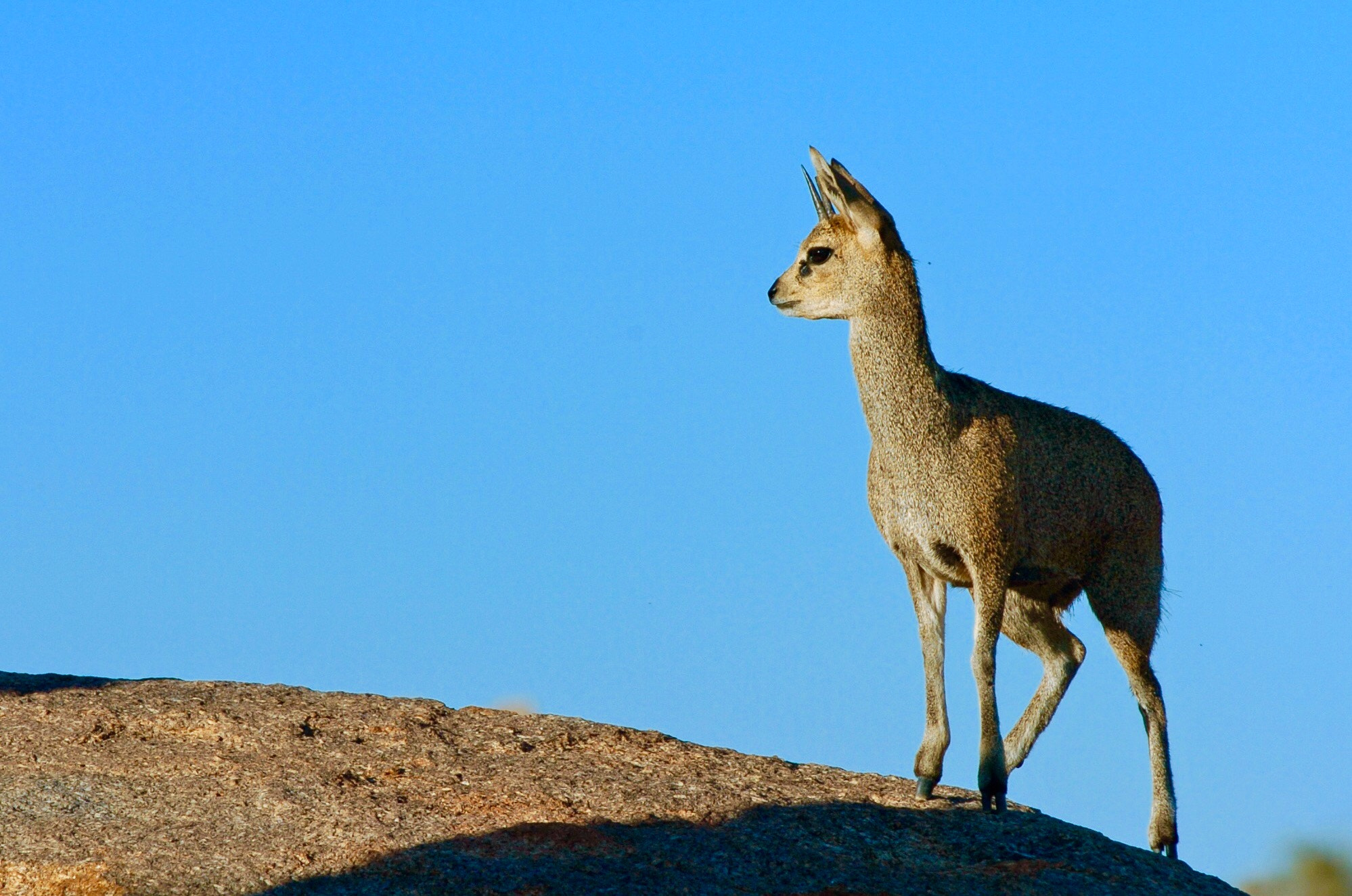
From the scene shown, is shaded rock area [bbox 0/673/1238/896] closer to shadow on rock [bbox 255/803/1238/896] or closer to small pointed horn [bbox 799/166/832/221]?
shadow on rock [bbox 255/803/1238/896]

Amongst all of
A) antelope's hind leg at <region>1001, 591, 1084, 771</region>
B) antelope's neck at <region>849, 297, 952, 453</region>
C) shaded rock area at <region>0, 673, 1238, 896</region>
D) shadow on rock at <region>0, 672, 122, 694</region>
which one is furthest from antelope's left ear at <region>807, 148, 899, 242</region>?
shadow on rock at <region>0, 672, 122, 694</region>

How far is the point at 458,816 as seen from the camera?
9.55 metres

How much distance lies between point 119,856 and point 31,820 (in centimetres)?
98

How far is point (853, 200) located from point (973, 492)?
83.8 inches

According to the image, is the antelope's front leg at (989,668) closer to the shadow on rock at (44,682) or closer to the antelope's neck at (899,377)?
the antelope's neck at (899,377)

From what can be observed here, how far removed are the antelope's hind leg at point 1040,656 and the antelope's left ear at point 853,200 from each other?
294 cm

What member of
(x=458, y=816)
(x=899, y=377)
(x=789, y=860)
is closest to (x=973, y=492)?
(x=899, y=377)

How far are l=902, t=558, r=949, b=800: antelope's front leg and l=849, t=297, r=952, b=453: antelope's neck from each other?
3.06 ft

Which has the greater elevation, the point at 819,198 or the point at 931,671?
the point at 819,198

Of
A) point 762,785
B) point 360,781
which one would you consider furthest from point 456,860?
point 762,785

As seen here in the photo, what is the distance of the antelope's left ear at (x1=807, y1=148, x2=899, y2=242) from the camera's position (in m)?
10.6

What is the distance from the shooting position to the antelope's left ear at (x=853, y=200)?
10.6 m

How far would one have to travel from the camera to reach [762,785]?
10.6m

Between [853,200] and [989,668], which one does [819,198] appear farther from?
[989,668]
